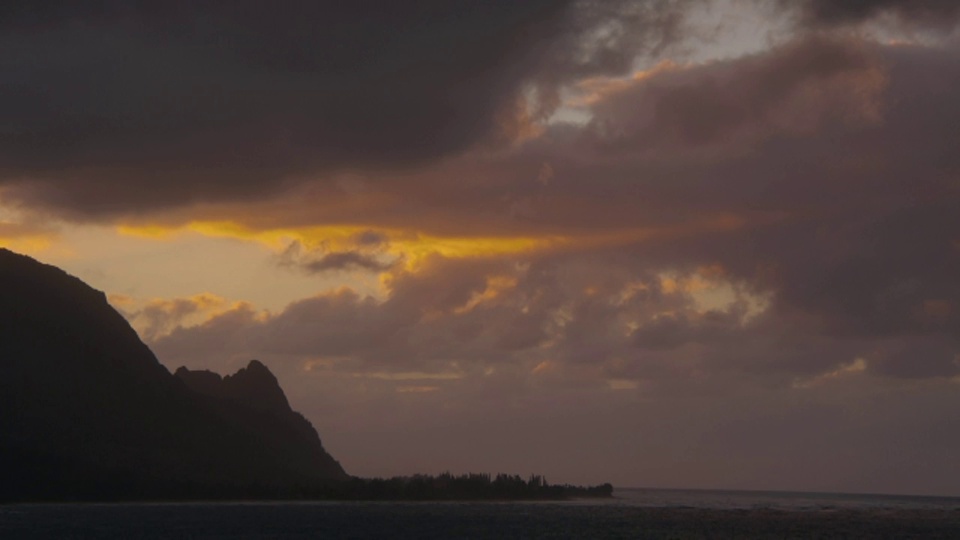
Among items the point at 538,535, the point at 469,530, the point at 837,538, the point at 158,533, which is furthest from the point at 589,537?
the point at 158,533

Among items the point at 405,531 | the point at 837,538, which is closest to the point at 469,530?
the point at 405,531

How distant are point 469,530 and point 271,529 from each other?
3508 centimetres

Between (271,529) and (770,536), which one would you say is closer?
(770,536)

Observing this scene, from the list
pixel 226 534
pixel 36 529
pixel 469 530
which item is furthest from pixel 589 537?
pixel 36 529

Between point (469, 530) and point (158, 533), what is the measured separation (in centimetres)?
5261

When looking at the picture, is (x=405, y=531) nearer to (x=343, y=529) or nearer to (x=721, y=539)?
(x=343, y=529)

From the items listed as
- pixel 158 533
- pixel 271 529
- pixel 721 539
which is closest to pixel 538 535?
pixel 721 539

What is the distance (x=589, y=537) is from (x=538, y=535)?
1180 cm

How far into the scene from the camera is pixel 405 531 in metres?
191

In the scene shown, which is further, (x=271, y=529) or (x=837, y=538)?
(x=271, y=529)

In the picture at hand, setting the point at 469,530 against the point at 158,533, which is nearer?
the point at 158,533

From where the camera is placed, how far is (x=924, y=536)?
194 metres

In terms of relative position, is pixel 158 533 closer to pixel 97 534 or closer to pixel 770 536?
pixel 97 534

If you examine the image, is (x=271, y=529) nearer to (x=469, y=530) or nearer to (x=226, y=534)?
(x=226, y=534)
